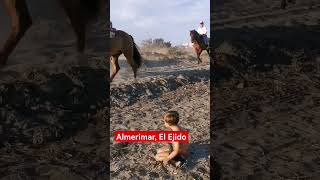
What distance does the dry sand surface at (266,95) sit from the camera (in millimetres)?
4129

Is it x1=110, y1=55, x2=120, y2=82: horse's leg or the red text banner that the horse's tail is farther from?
the red text banner

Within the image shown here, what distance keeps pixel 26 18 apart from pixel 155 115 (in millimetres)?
1791

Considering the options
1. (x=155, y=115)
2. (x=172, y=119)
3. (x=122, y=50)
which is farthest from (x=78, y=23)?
(x=155, y=115)

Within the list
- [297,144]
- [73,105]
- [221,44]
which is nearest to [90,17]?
[73,105]

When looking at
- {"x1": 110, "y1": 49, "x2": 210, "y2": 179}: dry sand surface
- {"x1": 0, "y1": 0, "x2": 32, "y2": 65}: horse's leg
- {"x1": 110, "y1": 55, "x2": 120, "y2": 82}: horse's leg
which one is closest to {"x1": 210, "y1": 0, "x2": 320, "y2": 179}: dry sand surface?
{"x1": 110, "y1": 49, "x2": 210, "y2": 179}: dry sand surface

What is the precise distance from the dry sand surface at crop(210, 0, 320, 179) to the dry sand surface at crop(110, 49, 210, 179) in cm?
49

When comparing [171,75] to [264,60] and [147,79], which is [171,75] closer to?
[147,79]

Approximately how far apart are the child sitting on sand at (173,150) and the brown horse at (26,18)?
104cm

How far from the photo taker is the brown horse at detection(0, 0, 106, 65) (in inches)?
162

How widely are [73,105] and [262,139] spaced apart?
1636mm

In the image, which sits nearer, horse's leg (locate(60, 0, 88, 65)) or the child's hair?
horse's leg (locate(60, 0, 88, 65))

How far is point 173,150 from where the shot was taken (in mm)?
4418

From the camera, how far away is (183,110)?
223 inches

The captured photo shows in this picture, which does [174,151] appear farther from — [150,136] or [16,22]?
[16,22]
